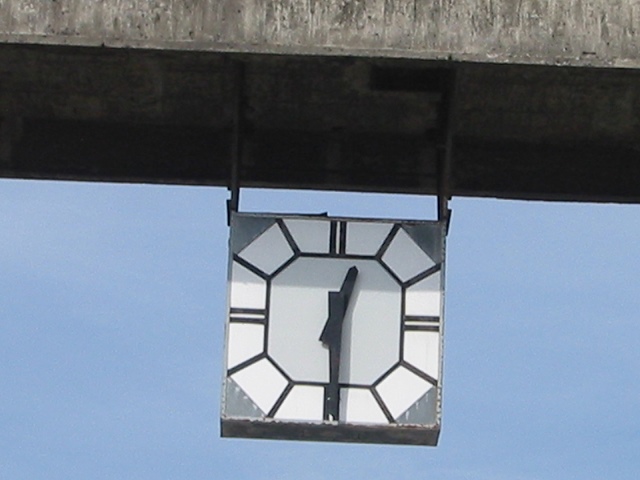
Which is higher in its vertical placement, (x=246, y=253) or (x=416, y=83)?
(x=416, y=83)

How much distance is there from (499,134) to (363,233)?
0.91m

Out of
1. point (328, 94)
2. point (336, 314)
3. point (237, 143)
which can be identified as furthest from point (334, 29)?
point (336, 314)

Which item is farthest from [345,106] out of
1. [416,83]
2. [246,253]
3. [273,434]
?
[273,434]

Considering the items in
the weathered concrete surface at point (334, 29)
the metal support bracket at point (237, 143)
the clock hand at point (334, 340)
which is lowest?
the clock hand at point (334, 340)

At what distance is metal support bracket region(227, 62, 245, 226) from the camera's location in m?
8.16

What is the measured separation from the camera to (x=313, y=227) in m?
8.05

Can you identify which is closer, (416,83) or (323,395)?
(323,395)

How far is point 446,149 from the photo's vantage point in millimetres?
8383

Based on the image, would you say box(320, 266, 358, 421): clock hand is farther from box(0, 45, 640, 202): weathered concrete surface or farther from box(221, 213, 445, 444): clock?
box(0, 45, 640, 202): weathered concrete surface

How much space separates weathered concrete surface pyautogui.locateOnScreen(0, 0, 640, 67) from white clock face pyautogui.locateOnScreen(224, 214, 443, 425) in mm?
787

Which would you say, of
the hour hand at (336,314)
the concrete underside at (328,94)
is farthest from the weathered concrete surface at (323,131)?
the hour hand at (336,314)

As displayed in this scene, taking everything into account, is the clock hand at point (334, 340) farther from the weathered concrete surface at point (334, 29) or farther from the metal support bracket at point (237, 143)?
the weathered concrete surface at point (334, 29)

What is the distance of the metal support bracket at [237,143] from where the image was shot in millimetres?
8156

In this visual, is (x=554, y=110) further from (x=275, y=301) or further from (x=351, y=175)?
(x=275, y=301)
